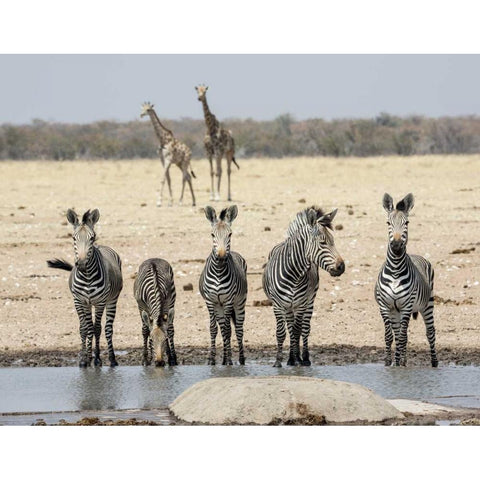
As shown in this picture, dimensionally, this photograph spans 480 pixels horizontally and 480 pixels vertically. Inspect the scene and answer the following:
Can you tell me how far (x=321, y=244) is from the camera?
11.4 meters

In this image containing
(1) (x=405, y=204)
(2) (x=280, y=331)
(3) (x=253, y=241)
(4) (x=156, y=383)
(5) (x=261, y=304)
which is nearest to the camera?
(4) (x=156, y=383)

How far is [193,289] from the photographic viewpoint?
53.5 ft

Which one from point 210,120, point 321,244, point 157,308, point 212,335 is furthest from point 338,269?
point 210,120

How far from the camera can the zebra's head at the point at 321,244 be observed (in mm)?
11266

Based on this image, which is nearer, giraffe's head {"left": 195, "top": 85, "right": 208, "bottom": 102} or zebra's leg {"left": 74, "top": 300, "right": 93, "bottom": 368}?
zebra's leg {"left": 74, "top": 300, "right": 93, "bottom": 368}

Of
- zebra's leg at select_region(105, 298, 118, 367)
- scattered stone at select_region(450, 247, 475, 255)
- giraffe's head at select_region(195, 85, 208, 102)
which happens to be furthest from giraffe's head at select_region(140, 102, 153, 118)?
zebra's leg at select_region(105, 298, 118, 367)

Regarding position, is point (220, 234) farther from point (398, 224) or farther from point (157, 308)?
point (398, 224)

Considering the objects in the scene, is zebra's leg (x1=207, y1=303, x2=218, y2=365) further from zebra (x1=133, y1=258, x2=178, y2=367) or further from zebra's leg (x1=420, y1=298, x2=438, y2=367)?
zebra's leg (x1=420, y1=298, x2=438, y2=367)

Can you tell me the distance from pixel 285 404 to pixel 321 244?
10.4 feet

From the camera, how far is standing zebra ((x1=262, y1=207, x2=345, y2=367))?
11.4 metres

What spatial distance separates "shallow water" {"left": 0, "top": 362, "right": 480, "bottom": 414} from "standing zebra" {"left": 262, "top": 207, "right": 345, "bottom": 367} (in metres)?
0.41

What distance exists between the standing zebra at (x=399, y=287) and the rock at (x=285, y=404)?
265 centimetres

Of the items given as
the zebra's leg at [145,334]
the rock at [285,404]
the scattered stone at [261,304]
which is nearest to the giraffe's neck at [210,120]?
the scattered stone at [261,304]

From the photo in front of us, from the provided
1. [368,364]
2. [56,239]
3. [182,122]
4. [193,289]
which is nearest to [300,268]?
[368,364]
